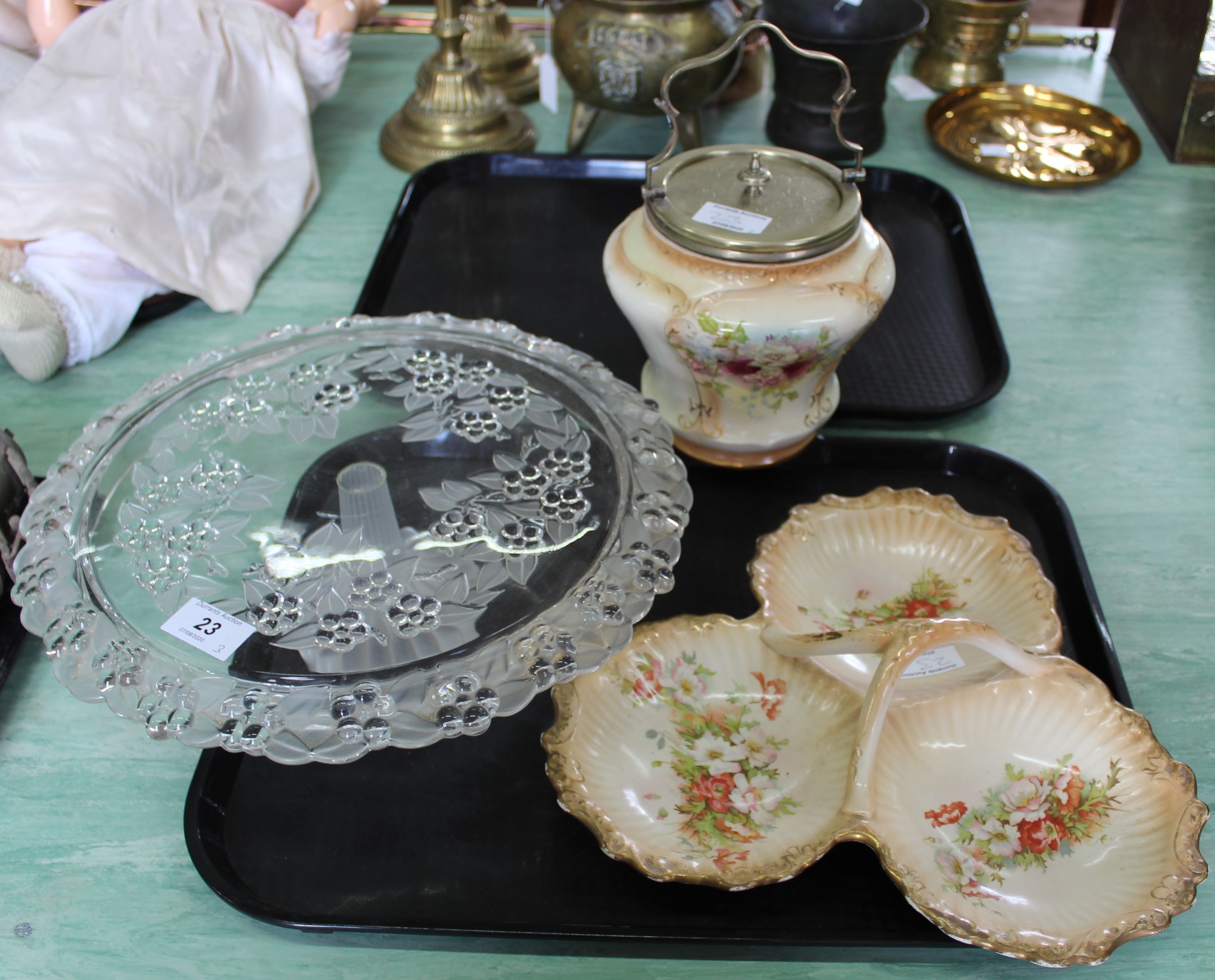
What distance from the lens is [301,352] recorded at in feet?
2.41

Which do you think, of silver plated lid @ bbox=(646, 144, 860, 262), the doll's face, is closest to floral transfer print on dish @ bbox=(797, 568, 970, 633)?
silver plated lid @ bbox=(646, 144, 860, 262)

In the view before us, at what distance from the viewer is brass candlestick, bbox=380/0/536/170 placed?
4.21 feet

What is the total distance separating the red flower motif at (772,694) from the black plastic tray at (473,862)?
94 mm

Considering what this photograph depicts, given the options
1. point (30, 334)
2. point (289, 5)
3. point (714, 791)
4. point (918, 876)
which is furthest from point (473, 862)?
point (289, 5)

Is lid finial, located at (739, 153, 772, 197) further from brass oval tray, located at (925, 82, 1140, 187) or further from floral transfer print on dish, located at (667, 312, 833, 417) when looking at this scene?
brass oval tray, located at (925, 82, 1140, 187)

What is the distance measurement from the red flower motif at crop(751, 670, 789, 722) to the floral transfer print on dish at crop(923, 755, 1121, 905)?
0.11 m

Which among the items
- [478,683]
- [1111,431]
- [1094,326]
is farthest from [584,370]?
[1094,326]

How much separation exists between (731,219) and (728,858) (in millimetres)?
434

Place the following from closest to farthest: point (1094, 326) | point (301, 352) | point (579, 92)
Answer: point (301, 352)
point (1094, 326)
point (579, 92)

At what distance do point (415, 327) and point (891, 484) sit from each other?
412mm

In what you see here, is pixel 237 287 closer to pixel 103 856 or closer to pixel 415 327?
pixel 415 327

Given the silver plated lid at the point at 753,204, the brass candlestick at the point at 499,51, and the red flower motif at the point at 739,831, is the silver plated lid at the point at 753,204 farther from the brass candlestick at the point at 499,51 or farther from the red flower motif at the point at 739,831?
the brass candlestick at the point at 499,51

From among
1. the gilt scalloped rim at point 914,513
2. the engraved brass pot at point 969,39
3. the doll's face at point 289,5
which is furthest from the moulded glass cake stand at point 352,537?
the engraved brass pot at point 969,39

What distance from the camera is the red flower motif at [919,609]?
724 millimetres
